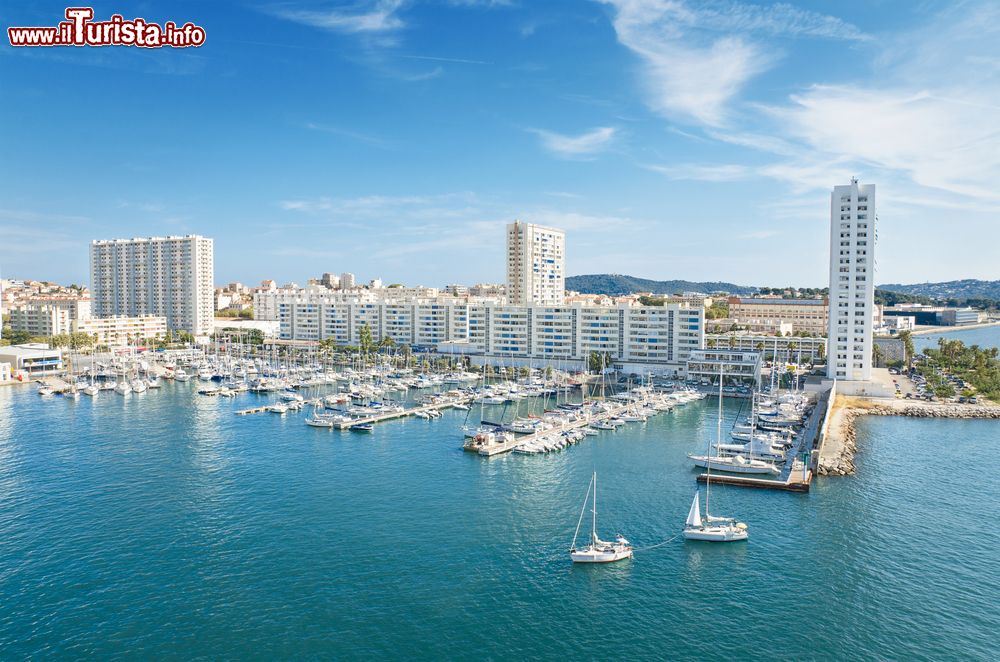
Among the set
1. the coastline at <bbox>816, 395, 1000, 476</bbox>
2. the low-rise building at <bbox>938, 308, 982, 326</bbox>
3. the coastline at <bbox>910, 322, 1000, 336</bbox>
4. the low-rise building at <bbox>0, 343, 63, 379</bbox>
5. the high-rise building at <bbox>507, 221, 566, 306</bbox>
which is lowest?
the coastline at <bbox>816, 395, 1000, 476</bbox>

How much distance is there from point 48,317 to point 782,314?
6657 centimetres

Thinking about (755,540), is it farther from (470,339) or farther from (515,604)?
(470,339)

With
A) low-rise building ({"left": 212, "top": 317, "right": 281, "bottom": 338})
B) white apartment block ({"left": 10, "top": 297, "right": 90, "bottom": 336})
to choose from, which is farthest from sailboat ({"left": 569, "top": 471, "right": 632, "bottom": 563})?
white apartment block ({"left": 10, "top": 297, "right": 90, "bottom": 336})

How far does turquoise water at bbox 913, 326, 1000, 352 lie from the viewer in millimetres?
72812

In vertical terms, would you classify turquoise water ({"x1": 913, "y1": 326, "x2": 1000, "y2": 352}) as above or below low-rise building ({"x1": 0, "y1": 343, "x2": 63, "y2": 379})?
above

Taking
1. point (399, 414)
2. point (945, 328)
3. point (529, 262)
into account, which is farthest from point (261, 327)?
point (945, 328)

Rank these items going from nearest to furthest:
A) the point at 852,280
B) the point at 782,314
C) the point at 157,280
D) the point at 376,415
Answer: the point at 376,415
the point at 852,280
the point at 157,280
the point at 782,314

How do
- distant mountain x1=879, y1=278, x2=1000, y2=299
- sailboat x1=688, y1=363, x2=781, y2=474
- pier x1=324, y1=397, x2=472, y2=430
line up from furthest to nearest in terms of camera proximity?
distant mountain x1=879, y1=278, x2=1000, y2=299
pier x1=324, y1=397, x2=472, y2=430
sailboat x1=688, y1=363, x2=781, y2=474

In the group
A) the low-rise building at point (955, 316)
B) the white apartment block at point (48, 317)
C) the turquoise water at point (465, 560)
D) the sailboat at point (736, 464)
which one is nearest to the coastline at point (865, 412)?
the turquoise water at point (465, 560)

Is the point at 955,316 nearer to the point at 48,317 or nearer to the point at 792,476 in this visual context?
the point at 792,476

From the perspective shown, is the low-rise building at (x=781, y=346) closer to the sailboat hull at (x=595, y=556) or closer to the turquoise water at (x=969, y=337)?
the turquoise water at (x=969, y=337)

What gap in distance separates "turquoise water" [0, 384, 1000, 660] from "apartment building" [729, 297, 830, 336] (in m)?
43.2

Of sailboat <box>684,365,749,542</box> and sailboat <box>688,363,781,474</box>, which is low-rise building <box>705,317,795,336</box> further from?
sailboat <box>684,365,749,542</box>

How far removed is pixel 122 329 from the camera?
186 feet
